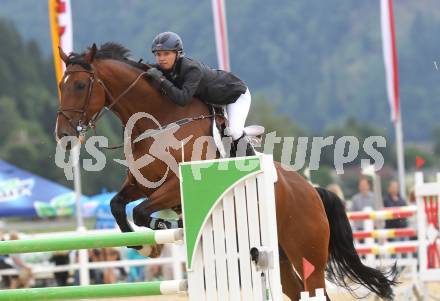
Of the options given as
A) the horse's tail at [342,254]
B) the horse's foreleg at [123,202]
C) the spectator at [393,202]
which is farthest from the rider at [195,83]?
the spectator at [393,202]

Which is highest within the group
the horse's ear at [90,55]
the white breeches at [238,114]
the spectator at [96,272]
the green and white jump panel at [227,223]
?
the horse's ear at [90,55]

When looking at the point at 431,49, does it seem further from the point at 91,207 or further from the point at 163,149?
the point at 163,149

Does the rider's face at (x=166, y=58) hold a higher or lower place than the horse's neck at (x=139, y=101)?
higher

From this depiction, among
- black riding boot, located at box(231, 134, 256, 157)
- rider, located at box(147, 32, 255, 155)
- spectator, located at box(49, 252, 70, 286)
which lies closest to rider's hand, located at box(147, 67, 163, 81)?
rider, located at box(147, 32, 255, 155)

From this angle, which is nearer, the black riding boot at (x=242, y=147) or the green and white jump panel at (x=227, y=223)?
the green and white jump panel at (x=227, y=223)

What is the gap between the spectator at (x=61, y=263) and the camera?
1246 cm

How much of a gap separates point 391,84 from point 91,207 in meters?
6.92

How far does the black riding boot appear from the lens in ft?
20.7

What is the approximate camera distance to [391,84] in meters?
13.8

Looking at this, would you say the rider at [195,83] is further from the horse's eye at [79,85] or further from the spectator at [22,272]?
the spectator at [22,272]

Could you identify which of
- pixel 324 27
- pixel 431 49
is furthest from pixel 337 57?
pixel 431 49

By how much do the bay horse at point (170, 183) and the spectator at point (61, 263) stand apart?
6.42 m

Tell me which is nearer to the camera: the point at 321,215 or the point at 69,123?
the point at 69,123

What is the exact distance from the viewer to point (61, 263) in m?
12.7
